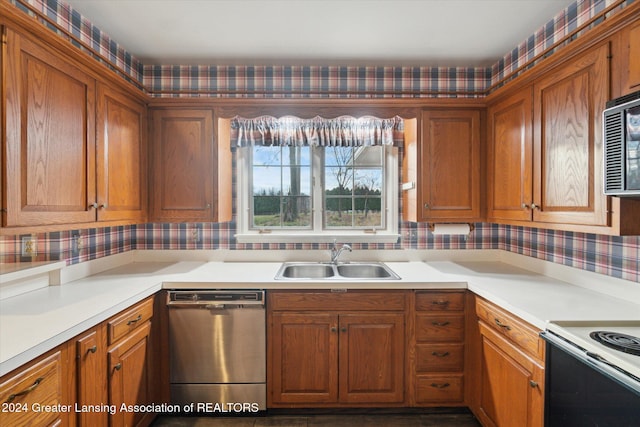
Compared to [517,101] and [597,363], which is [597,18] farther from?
[597,363]

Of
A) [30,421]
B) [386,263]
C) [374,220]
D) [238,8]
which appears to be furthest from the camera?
[374,220]

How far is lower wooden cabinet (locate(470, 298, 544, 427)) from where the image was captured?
1440mm

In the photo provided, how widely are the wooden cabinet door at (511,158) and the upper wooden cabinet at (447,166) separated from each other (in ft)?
0.35

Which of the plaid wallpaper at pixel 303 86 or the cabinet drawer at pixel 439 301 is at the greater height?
the plaid wallpaper at pixel 303 86

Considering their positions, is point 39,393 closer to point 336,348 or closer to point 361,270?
point 336,348

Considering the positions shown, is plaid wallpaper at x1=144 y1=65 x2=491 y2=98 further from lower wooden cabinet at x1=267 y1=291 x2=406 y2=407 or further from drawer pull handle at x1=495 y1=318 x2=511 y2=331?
drawer pull handle at x1=495 y1=318 x2=511 y2=331

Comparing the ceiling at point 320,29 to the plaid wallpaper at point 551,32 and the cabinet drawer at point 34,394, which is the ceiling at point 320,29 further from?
the cabinet drawer at point 34,394

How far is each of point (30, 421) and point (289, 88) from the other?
244 cm

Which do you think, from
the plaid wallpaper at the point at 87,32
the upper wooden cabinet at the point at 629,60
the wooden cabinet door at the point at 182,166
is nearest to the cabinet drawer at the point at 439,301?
the upper wooden cabinet at the point at 629,60

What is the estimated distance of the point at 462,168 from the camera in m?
2.39

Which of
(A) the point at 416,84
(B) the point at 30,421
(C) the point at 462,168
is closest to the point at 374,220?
(C) the point at 462,168

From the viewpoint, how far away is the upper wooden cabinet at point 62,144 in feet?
4.37

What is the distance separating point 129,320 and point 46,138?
97 centimetres

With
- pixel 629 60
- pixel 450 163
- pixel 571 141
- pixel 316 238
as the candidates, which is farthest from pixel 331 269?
pixel 629 60
